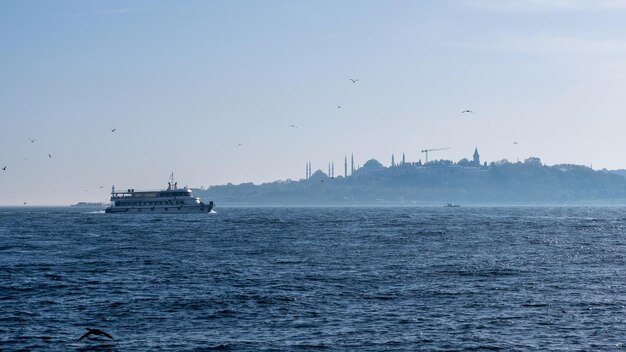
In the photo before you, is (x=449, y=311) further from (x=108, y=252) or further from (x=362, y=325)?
(x=108, y=252)

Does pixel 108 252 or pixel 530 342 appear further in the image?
pixel 108 252

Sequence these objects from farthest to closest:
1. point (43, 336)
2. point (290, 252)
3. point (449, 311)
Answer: point (290, 252), point (449, 311), point (43, 336)

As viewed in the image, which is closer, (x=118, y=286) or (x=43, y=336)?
(x=43, y=336)

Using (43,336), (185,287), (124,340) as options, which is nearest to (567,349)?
(124,340)

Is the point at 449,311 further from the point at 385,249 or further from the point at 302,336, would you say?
the point at 385,249

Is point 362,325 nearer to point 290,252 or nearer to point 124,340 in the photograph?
point 124,340

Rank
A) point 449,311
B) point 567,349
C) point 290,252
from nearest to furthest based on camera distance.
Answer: point 567,349 < point 449,311 < point 290,252

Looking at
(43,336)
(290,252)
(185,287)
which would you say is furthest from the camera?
(290,252)

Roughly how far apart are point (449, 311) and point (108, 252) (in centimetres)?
4611

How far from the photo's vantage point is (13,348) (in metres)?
36.0

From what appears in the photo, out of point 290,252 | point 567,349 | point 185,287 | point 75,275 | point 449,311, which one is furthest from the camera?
point 290,252

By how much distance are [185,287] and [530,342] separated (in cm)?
2425

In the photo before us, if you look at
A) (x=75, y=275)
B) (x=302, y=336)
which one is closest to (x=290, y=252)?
(x=75, y=275)

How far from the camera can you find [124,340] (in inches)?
1476
